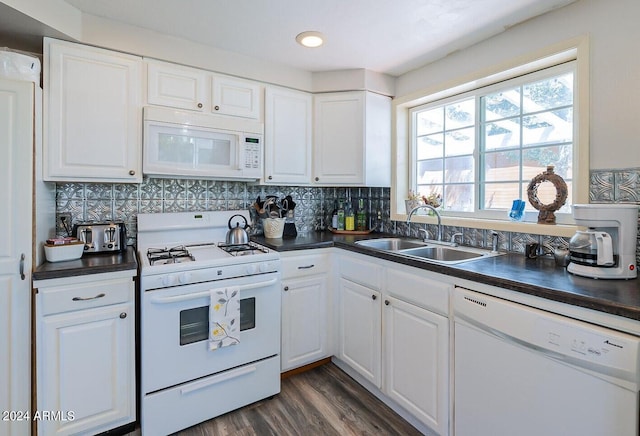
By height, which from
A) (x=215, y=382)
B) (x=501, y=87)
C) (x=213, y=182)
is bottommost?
(x=215, y=382)

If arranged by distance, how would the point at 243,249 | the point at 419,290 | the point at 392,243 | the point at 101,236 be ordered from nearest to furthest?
the point at 419,290 → the point at 101,236 → the point at 243,249 → the point at 392,243

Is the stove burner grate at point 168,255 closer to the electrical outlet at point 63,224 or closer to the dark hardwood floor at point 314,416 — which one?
the electrical outlet at point 63,224

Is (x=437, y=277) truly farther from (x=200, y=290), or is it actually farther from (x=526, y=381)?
(x=200, y=290)

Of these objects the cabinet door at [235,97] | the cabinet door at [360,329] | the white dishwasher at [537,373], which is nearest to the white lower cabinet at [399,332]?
the cabinet door at [360,329]

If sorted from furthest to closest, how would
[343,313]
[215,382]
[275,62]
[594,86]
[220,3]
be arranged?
[275,62] < [343,313] < [215,382] < [220,3] < [594,86]

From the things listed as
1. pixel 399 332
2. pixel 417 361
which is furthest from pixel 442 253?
pixel 417 361

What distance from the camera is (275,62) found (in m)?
2.43

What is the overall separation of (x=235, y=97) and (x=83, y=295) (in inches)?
60.0

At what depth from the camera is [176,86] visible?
2.09 meters

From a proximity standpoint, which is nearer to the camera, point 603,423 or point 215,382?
point 603,423

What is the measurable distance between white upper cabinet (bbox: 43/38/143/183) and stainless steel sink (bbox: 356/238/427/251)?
1.59 meters

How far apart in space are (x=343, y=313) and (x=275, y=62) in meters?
1.90

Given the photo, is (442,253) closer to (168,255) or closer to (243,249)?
(243,249)

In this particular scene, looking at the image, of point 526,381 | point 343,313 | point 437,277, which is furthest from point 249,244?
point 526,381
